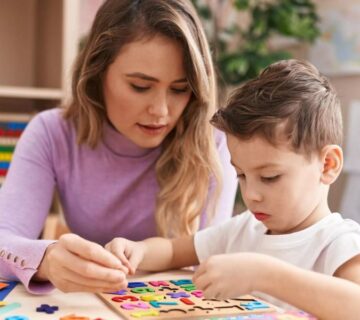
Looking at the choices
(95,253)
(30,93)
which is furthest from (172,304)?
(30,93)

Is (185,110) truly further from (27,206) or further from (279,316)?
(279,316)

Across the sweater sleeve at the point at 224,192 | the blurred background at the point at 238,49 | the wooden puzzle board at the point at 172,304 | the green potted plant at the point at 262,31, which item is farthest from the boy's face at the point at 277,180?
the green potted plant at the point at 262,31

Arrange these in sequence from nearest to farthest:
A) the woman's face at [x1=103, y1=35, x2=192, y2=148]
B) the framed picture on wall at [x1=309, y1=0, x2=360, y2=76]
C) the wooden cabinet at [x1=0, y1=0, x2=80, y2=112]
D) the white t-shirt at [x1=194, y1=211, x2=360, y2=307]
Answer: the white t-shirt at [x1=194, y1=211, x2=360, y2=307] < the woman's face at [x1=103, y1=35, x2=192, y2=148] < the wooden cabinet at [x1=0, y1=0, x2=80, y2=112] < the framed picture on wall at [x1=309, y1=0, x2=360, y2=76]

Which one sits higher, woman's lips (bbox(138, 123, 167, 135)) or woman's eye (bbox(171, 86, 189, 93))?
woman's eye (bbox(171, 86, 189, 93))

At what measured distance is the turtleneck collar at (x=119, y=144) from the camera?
1.45 m

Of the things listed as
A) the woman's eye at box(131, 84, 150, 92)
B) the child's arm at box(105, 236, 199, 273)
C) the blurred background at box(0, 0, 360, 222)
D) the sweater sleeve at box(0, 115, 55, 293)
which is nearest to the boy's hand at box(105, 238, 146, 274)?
the child's arm at box(105, 236, 199, 273)

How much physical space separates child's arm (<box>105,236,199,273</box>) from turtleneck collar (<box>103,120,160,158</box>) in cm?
30

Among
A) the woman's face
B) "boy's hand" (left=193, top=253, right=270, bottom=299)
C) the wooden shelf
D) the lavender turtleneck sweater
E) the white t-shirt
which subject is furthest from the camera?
the wooden shelf

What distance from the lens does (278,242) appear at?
1062mm

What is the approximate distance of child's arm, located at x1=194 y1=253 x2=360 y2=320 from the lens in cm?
81

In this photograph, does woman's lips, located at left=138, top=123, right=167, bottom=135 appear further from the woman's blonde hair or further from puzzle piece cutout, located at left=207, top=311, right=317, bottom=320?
puzzle piece cutout, located at left=207, top=311, right=317, bottom=320

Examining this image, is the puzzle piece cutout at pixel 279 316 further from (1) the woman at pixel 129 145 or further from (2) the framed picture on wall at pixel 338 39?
(2) the framed picture on wall at pixel 338 39

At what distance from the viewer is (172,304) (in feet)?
2.99

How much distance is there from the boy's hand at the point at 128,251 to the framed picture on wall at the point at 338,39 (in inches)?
67.2
